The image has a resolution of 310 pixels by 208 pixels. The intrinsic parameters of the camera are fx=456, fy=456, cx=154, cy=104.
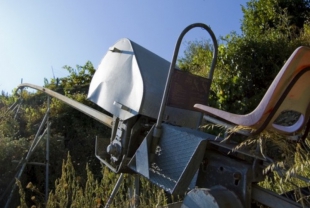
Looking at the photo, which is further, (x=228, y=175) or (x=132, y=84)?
(x=132, y=84)

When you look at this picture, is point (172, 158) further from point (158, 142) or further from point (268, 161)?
point (268, 161)

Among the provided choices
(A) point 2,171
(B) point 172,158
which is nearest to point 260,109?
(B) point 172,158

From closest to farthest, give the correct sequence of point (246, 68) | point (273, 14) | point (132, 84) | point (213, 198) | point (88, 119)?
point (213, 198) < point (132, 84) < point (246, 68) < point (88, 119) < point (273, 14)

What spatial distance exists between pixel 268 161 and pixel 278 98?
371mm

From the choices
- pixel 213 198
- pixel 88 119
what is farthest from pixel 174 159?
pixel 88 119

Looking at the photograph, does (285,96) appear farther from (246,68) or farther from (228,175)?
(246,68)

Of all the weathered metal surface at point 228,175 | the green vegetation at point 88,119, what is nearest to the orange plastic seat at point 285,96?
the weathered metal surface at point 228,175

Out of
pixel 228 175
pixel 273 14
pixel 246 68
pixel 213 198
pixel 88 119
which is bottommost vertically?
pixel 88 119

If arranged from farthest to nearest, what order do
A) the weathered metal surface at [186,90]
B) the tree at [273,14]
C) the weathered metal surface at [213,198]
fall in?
the tree at [273,14]
the weathered metal surface at [186,90]
the weathered metal surface at [213,198]

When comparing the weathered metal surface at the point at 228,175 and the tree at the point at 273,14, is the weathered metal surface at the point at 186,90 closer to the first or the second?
the weathered metal surface at the point at 228,175

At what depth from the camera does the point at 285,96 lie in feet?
7.04

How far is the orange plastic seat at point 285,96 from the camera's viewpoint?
2.10 meters

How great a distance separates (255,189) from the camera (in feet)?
7.95

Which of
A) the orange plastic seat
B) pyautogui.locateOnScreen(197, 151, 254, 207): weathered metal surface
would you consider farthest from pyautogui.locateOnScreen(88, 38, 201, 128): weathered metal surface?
the orange plastic seat
